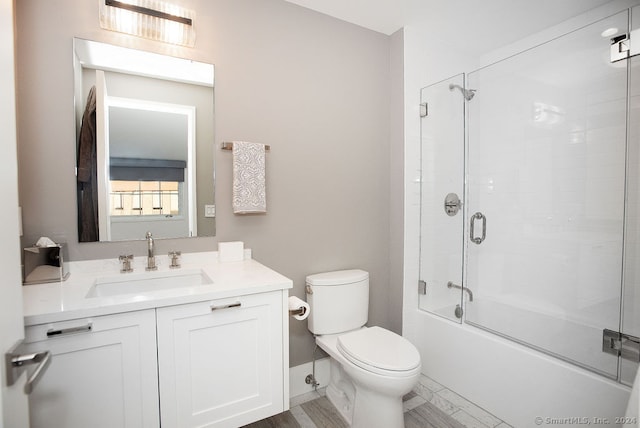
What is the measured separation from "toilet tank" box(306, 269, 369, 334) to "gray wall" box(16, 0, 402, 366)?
0.45 feet

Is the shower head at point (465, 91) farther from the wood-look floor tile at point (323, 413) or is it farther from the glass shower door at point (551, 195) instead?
the wood-look floor tile at point (323, 413)

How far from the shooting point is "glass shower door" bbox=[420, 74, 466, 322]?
92.0 inches

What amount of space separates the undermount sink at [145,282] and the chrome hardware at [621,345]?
207cm

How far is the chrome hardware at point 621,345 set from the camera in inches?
61.2

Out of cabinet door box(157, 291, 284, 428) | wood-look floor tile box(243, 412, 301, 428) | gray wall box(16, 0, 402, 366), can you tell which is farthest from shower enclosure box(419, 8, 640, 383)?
cabinet door box(157, 291, 284, 428)

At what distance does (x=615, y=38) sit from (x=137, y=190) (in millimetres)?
2720

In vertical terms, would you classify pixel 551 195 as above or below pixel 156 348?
above

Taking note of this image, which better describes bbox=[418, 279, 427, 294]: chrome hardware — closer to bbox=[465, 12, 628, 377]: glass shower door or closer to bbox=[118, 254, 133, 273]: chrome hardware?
bbox=[465, 12, 628, 377]: glass shower door

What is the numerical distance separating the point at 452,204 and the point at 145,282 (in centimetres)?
205

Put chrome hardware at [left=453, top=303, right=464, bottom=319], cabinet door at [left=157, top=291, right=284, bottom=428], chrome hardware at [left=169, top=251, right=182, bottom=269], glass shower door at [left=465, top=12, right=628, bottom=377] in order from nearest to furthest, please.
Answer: cabinet door at [left=157, top=291, right=284, bottom=428]
chrome hardware at [left=169, top=251, right=182, bottom=269]
glass shower door at [left=465, top=12, right=628, bottom=377]
chrome hardware at [left=453, top=303, right=464, bottom=319]

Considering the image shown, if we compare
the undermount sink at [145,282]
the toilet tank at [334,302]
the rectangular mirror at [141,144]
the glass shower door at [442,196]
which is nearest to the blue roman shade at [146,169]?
the rectangular mirror at [141,144]

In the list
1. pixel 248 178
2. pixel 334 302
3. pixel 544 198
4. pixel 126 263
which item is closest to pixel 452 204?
pixel 544 198

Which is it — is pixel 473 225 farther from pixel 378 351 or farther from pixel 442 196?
pixel 378 351

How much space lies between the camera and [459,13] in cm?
210
